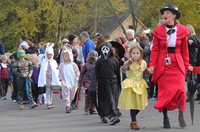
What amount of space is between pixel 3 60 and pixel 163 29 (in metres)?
10.7

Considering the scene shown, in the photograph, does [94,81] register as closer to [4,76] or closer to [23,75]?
[23,75]

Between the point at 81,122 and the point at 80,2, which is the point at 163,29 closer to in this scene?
the point at 81,122

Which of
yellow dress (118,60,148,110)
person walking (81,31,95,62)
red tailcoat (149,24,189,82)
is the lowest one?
yellow dress (118,60,148,110)

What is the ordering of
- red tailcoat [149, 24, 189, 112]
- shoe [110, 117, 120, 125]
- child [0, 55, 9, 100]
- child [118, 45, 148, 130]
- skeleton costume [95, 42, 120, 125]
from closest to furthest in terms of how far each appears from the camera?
1. red tailcoat [149, 24, 189, 112]
2. child [118, 45, 148, 130]
3. shoe [110, 117, 120, 125]
4. skeleton costume [95, 42, 120, 125]
5. child [0, 55, 9, 100]

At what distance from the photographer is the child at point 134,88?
1122 cm

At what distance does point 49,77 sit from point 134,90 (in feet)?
18.6

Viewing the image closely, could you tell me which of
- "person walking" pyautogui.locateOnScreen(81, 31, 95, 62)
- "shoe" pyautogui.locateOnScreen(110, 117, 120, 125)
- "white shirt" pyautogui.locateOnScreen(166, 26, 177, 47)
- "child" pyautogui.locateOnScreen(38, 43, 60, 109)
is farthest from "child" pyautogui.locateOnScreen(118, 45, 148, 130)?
"person walking" pyautogui.locateOnScreen(81, 31, 95, 62)

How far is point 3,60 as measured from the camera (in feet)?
67.4

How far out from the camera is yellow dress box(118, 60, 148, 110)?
11219 millimetres

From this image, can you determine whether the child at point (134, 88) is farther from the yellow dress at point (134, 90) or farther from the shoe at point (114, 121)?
the shoe at point (114, 121)

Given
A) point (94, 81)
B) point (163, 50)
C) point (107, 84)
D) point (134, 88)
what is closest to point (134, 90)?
point (134, 88)

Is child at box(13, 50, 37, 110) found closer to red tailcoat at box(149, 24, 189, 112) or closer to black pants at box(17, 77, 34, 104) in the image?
black pants at box(17, 77, 34, 104)

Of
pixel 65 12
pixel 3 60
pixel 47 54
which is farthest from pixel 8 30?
pixel 47 54

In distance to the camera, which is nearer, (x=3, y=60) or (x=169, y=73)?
(x=169, y=73)
